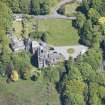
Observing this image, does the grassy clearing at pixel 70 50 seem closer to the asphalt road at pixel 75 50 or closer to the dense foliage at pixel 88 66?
the asphalt road at pixel 75 50

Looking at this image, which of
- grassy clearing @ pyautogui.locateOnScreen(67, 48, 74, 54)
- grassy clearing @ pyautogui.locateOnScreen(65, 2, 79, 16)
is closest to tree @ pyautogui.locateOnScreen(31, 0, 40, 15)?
grassy clearing @ pyautogui.locateOnScreen(65, 2, 79, 16)

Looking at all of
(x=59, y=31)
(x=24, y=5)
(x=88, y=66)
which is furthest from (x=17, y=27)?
(x=88, y=66)

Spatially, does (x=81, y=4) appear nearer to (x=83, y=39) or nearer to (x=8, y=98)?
(x=83, y=39)

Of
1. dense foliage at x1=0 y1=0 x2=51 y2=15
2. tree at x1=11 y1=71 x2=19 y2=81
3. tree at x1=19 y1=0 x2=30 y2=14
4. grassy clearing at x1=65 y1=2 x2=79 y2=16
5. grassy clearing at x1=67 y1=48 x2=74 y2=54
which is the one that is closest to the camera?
tree at x1=11 y1=71 x2=19 y2=81

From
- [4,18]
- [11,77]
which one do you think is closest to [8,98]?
[11,77]

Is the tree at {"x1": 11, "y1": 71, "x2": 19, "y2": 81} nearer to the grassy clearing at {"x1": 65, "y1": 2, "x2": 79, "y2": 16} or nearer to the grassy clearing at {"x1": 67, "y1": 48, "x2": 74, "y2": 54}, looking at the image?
the grassy clearing at {"x1": 67, "y1": 48, "x2": 74, "y2": 54}

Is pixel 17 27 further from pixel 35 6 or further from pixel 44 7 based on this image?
pixel 44 7

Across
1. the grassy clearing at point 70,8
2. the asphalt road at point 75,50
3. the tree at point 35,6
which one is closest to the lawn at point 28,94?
the asphalt road at point 75,50
